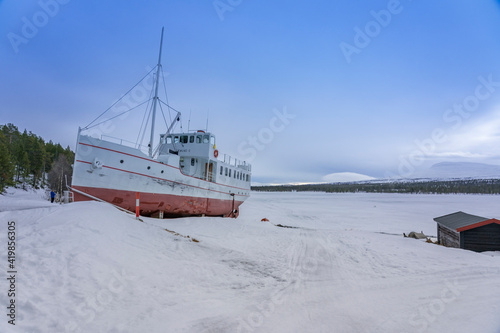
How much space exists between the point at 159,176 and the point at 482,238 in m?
16.8

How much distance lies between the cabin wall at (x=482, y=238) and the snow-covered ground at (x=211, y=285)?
215 centimetres

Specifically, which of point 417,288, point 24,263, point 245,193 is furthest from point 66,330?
point 245,193

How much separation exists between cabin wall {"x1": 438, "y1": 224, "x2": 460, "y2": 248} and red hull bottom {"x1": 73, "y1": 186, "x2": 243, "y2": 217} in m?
15.2

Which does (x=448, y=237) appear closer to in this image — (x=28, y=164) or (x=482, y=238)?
(x=482, y=238)

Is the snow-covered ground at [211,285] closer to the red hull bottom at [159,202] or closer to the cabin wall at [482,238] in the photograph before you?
the cabin wall at [482,238]

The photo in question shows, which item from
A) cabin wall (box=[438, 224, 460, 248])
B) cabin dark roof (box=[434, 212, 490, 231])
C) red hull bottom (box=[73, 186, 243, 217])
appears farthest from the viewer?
red hull bottom (box=[73, 186, 243, 217])

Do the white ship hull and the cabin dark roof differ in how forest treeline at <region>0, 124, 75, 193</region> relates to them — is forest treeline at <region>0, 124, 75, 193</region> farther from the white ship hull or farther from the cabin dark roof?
the cabin dark roof

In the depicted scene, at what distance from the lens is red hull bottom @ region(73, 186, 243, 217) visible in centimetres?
1325

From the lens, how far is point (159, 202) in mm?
15680

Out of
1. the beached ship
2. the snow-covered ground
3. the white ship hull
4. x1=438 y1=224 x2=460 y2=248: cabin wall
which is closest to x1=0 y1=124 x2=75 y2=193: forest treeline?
the beached ship

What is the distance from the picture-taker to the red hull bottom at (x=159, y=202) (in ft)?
43.5

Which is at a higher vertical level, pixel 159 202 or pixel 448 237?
pixel 159 202

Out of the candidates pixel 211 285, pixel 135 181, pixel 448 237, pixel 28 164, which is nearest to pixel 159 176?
pixel 135 181

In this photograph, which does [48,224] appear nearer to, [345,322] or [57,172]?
[345,322]
